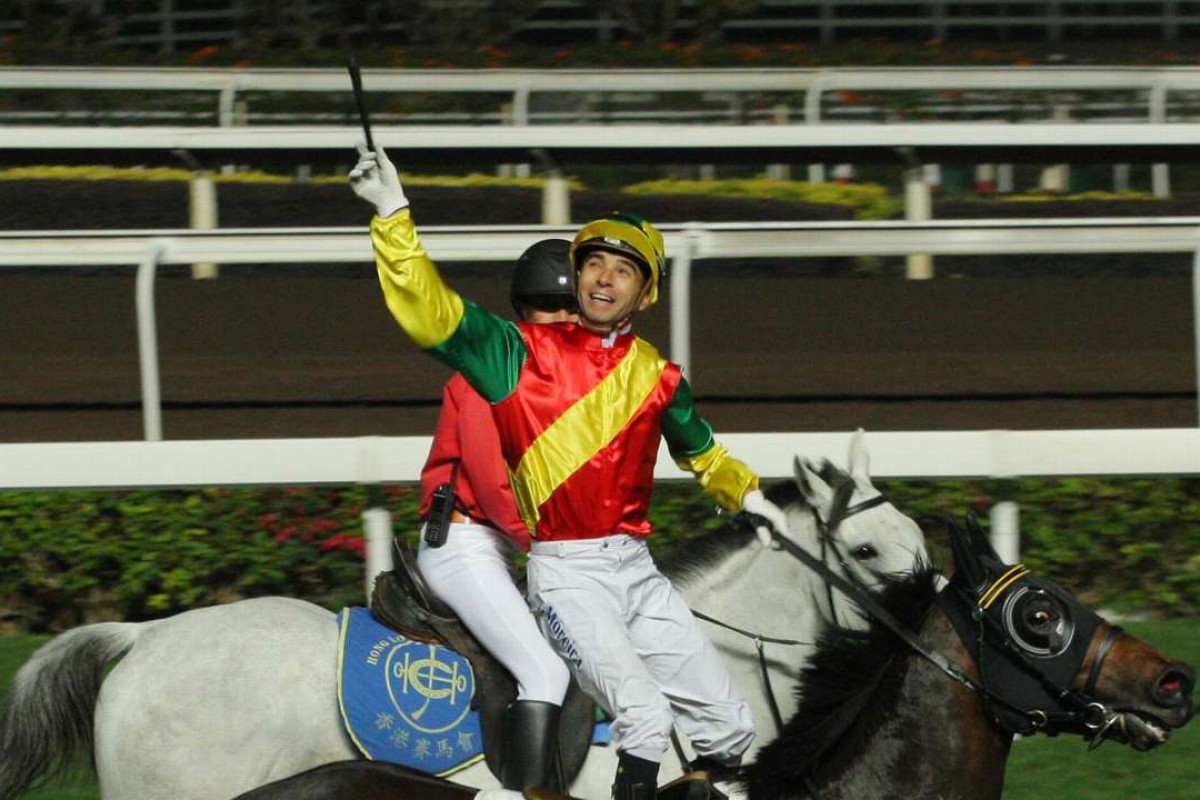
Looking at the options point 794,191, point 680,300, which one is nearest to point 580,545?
point 680,300

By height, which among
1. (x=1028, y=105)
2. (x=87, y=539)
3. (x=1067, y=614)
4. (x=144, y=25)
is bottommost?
(x=87, y=539)

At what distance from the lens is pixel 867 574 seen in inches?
183

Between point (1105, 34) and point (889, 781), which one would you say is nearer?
point (889, 781)

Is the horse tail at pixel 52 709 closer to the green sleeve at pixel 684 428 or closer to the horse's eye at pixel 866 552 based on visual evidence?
the green sleeve at pixel 684 428

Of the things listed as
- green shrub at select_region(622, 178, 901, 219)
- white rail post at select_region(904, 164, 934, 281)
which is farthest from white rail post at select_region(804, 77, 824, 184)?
white rail post at select_region(904, 164, 934, 281)

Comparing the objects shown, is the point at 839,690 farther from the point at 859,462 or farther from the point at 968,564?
the point at 859,462

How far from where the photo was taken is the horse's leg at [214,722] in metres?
4.31

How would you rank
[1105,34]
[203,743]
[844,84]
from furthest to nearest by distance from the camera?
[1105,34], [844,84], [203,743]

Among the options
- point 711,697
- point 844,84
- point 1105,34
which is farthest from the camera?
point 1105,34

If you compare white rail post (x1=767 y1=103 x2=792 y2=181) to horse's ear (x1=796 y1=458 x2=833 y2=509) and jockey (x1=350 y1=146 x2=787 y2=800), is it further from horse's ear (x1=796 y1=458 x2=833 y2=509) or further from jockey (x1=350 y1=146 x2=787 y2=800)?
jockey (x1=350 y1=146 x2=787 y2=800)

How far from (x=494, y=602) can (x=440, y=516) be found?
29 centimetres

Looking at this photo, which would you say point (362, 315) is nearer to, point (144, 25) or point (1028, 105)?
point (1028, 105)

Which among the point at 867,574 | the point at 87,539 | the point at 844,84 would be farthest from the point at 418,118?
the point at 867,574

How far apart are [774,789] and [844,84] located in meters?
11.2
